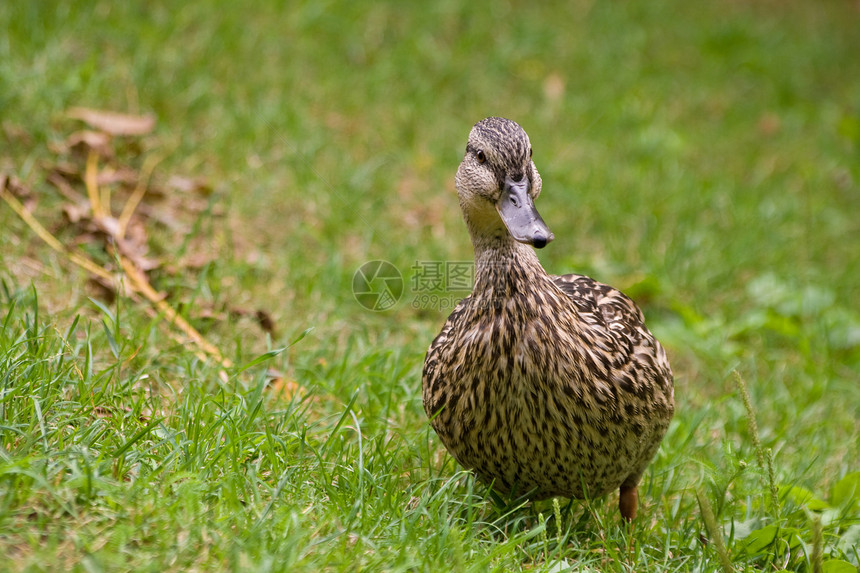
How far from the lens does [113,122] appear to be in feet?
17.6

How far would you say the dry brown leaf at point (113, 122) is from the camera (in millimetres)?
5297

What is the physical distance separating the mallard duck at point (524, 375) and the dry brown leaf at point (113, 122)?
285cm

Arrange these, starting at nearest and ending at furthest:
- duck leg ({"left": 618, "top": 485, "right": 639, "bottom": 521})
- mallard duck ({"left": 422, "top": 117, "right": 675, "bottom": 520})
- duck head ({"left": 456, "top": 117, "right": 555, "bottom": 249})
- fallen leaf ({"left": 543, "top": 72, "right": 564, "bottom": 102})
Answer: duck head ({"left": 456, "top": 117, "right": 555, "bottom": 249}), mallard duck ({"left": 422, "top": 117, "right": 675, "bottom": 520}), duck leg ({"left": 618, "top": 485, "right": 639, "bottom": 521}), fallen leaf ({"left": 543, "top": 72, "right": 564, "bottom": 102})

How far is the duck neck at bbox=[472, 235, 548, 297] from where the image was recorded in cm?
309

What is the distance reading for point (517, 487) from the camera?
321 centimetres

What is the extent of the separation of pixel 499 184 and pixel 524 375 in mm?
635

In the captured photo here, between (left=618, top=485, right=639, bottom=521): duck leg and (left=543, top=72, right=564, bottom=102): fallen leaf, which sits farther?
(left=543, top=72, right=564, bottom=102): fallen leaf

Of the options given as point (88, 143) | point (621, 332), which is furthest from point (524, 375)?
point (88, 143)

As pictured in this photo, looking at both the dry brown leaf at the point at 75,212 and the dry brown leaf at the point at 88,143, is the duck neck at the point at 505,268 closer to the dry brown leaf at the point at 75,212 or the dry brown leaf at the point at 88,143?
the dry brown leaf at the point at 75,212

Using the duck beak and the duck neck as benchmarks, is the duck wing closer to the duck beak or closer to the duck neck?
the duck neck

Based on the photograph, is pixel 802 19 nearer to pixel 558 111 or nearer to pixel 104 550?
pixel 558 111

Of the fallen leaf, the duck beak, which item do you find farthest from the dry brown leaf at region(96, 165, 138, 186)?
the fallen leaf

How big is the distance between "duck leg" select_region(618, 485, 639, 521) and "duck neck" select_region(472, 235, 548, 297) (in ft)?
3.03

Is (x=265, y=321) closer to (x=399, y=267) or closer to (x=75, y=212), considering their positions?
(x=399, y=267)
